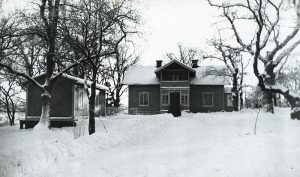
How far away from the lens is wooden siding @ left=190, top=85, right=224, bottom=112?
110 feet

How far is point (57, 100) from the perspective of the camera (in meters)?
23.8

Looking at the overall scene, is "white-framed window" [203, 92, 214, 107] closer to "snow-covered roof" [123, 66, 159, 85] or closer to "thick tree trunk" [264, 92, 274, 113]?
"snow-covered roof" [123, 66, 159, 85]

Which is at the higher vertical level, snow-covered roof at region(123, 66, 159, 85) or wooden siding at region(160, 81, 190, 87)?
snow-covered roof at region(123, 66, 159, 85)

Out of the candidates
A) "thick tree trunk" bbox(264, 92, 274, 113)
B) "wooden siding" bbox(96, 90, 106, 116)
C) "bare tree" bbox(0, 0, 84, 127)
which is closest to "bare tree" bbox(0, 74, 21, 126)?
"wooden siding" bbox(96, 90, 106, 116)

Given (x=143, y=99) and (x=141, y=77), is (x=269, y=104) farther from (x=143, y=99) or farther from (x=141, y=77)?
(x=141, y=77)

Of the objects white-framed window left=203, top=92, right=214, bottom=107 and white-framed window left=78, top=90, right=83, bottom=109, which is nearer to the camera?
white-framed window left=78, top=90, right=83, bottom=109

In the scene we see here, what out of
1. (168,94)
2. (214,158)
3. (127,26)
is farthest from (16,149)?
(168,94)

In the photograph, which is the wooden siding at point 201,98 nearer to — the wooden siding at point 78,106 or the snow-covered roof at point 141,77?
the snow-covered roof at point 141,77

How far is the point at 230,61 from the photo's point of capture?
108 ft

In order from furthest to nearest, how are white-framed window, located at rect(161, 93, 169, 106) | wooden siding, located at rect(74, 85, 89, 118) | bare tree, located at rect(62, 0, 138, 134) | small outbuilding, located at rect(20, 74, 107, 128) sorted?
white-framed window, located at rect(161, 93, 169, 106) → wooden siding, located at rect(74, 85, 89, 118) → small outbuilding, located at rect(20, 74, 107, 128) → bare tree, located at rect(62, 0, 138, 134)

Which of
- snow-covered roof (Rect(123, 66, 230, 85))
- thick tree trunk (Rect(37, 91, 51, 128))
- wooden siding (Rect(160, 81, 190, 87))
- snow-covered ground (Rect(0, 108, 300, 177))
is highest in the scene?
snow-covered roof (Rect(123, 66, 230, 85))

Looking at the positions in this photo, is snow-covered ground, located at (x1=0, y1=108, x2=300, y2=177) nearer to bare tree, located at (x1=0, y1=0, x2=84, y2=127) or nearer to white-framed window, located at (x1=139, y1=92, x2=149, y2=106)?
bare tree, located at (x1=0, y1=0, x2=84, y2=127)

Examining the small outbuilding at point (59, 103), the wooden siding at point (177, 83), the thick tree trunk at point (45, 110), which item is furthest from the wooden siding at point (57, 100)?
the wooden siding at point (177, 83)

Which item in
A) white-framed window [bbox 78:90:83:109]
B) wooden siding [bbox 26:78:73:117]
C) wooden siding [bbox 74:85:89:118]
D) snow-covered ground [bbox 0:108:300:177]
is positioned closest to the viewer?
snow-covered ground [bbox 0:108:300:177]
